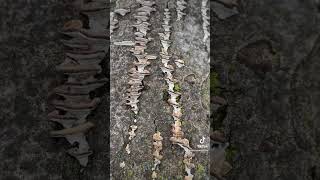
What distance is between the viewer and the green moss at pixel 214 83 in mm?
1174

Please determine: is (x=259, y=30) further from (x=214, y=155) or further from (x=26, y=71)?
(x=26, y=71)

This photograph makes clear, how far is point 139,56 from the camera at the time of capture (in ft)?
3.47

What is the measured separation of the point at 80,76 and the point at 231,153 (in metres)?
0.46

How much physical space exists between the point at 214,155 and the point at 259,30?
0.40 metres

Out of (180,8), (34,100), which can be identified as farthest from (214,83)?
(34,100)

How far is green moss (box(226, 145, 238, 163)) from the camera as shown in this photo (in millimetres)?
1151

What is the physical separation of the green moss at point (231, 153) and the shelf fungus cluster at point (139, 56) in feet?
0.94

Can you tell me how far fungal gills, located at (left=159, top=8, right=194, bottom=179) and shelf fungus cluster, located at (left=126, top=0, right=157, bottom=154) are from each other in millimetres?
33

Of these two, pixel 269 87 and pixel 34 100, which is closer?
pixel 34 100

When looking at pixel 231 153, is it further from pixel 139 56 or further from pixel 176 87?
pixel 139 56

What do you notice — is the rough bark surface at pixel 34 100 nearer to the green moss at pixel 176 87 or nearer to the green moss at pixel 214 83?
the green moss at pixel 176 87

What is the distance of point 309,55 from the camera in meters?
1.28

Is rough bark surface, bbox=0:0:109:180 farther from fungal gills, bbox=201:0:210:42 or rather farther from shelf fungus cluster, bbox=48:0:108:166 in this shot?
fungal gills, bbox=201:0:210:42

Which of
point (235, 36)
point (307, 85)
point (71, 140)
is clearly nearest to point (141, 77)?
point (71, 140)
